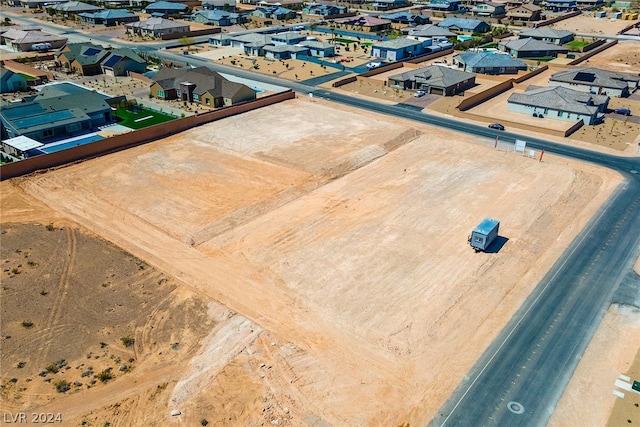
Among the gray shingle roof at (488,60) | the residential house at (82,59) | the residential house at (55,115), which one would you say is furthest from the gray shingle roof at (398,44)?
the residential house at (55,115)

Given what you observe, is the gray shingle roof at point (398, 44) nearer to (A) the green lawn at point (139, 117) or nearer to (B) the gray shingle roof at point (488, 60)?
(B) the gray shingle roof at point (488, 60)

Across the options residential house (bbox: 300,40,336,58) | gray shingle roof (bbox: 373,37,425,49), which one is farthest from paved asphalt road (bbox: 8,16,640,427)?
residential house (bbox: 300,40,336,58)

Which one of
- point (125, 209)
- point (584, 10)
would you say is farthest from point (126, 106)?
point (584, 10)

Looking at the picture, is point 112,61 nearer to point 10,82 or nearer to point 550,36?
point 10,82

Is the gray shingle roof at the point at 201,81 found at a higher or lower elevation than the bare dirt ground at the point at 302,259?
higher

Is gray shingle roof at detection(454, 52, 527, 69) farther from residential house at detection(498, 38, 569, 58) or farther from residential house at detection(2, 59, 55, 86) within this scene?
residential house at detection(2, 59, 55, 86)
